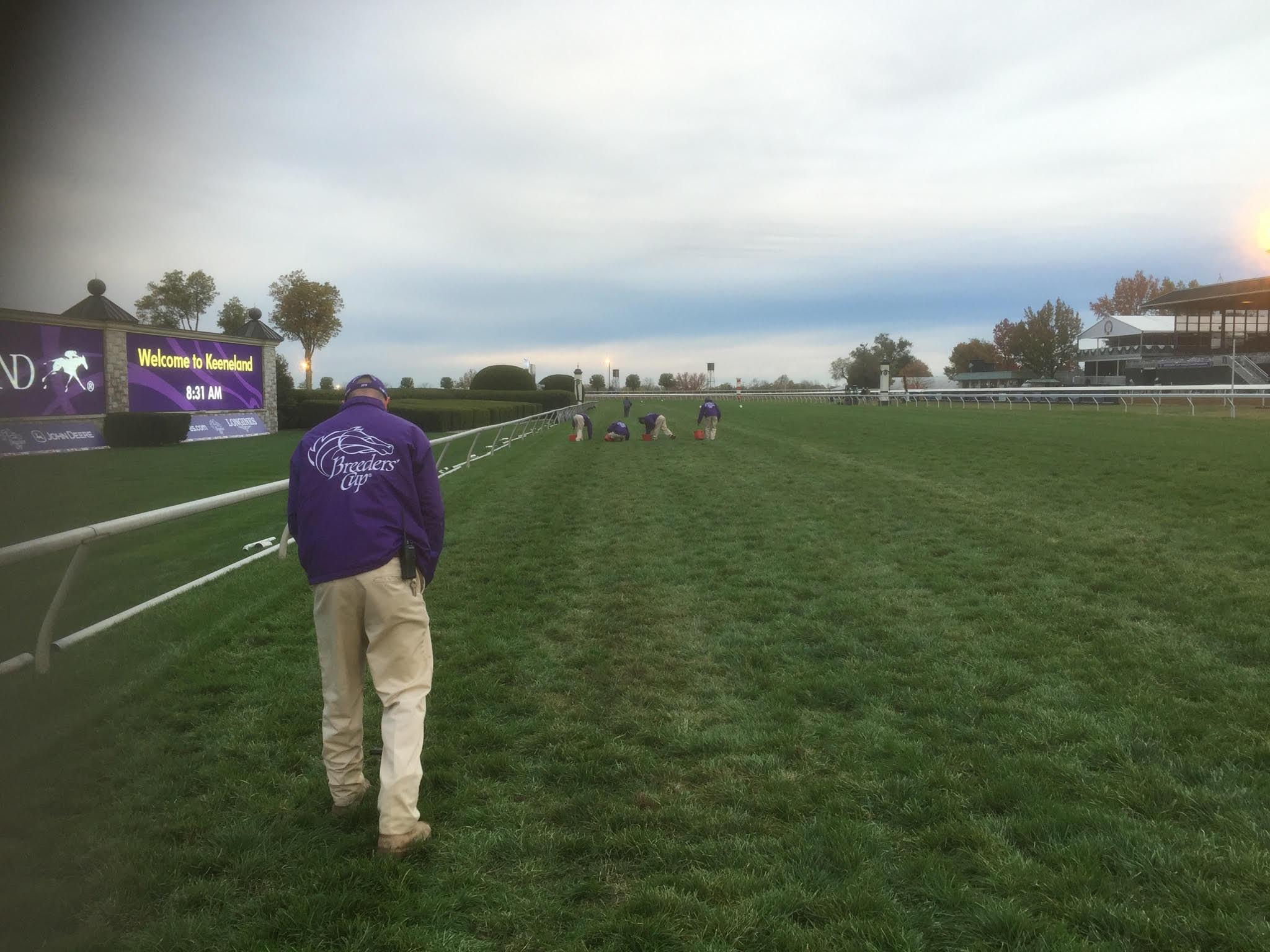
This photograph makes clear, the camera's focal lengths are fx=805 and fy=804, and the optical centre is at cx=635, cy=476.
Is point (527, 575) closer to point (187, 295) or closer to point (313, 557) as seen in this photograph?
point (313, 557)

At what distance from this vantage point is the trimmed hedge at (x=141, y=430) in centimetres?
2378

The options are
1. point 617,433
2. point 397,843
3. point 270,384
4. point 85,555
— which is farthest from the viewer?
point 270,384

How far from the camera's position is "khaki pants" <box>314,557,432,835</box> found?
3180mm

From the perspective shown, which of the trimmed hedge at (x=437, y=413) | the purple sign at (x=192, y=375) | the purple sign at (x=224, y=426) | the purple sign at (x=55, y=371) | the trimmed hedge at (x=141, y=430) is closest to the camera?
the purple sign at (x=55, y=371)

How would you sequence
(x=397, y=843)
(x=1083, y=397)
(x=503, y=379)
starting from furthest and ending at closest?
(x=503, y=379), (x=1083, y=397), (x=397, y=843)

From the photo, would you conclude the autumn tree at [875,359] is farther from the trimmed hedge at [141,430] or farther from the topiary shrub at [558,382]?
the trimmed hedge at [141,430]

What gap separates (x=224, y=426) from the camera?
2898 centimetres

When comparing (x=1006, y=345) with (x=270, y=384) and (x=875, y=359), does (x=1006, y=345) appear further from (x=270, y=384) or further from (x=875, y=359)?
(x=270, y=384)

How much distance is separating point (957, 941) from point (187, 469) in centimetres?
1860

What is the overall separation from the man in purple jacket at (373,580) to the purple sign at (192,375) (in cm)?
2568

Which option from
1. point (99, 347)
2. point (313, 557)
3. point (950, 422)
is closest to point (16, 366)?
point (99, 347)

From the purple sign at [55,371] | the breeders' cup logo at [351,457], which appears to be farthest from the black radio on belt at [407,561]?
the purple sign at [55,371]

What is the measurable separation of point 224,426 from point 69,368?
6.87 m

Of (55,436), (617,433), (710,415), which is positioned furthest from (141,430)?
(710,415)
